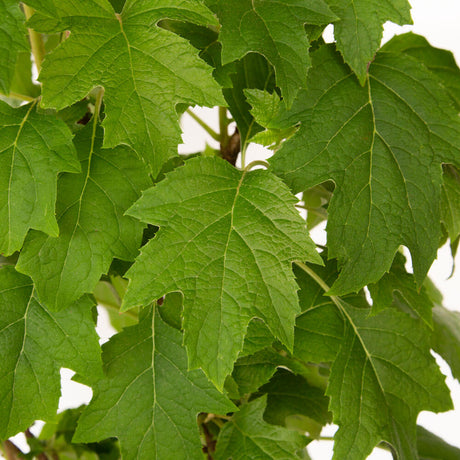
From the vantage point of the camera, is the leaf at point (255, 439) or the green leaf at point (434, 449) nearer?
the leaf at point (255, 439)

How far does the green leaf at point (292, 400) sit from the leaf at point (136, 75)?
45 cm

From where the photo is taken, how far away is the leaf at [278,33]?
22.3 inches

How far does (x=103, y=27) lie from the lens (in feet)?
1.86

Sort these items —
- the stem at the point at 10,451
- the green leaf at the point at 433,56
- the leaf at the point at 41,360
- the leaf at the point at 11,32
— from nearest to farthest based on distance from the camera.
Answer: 1. the leaf at the point at 11,32
2. the leaf at the point at 41,360
3. the green leaf at the point at 433,56
4. the stem at the point at 10,451

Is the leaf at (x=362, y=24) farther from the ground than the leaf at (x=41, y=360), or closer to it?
farther from the ground

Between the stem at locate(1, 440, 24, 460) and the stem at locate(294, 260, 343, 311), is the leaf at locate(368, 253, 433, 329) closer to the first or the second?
the stem at locate(294, 260, 343, 311)

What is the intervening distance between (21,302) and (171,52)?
30 cm

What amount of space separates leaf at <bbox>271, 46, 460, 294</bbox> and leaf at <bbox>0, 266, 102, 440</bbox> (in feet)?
0.83

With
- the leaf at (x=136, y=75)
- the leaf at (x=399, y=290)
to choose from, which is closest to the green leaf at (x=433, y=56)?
the leaf at (x=399, y=290)

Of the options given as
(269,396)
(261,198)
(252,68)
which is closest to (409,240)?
(261,198)

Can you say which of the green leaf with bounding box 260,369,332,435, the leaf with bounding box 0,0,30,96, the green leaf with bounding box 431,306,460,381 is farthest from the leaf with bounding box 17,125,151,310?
the green leaf with bounding box 431,306,460,381

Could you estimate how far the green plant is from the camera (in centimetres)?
55

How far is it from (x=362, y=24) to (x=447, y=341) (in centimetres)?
51

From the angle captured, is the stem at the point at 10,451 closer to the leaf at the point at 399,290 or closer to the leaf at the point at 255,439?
the leaf at the point at 255,439
